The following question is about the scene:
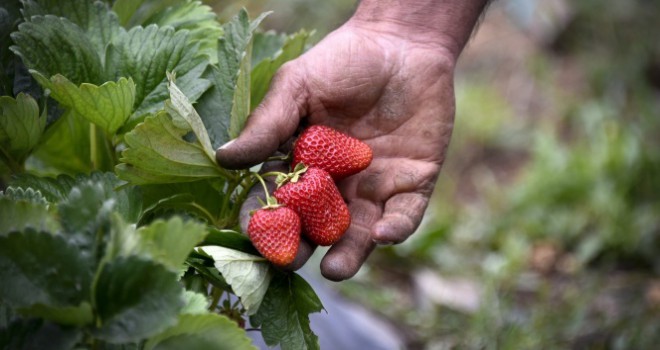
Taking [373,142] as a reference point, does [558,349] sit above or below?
below

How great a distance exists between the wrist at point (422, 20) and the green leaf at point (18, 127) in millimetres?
620

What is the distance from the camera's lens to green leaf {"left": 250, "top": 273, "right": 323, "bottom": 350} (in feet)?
2.98

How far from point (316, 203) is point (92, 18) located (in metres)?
0.40

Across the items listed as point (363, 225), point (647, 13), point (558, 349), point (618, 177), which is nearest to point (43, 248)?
point (363, 225)

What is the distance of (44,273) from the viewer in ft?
2.24

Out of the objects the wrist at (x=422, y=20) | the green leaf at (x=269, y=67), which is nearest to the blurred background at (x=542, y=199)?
the wrist at (x=422, y=20)

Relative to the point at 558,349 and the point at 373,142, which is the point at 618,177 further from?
the point at 373,142

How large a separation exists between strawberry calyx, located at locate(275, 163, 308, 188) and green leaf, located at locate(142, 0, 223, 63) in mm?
210

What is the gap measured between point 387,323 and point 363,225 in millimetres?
1208

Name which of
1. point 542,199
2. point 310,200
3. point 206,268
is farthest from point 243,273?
point 542,199

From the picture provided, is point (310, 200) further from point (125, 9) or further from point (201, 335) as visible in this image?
point (125, 9)

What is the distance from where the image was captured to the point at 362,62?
3.99 feet

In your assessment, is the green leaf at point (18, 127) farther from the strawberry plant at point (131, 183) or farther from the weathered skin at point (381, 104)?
the weathered skin at point (381, 104)

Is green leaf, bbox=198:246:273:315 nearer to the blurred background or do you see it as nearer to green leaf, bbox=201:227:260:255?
green leaf, bbox=201:227:260:255
